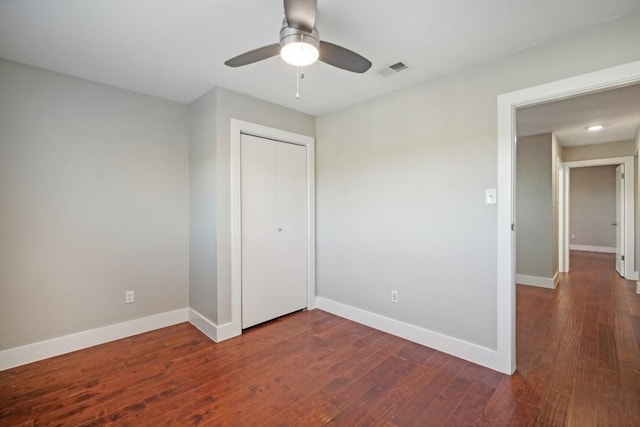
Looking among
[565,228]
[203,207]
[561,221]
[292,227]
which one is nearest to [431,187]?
[292,227]

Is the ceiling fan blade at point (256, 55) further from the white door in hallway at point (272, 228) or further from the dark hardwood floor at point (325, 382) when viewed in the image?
the dark hardwood floor at point (325, 382)

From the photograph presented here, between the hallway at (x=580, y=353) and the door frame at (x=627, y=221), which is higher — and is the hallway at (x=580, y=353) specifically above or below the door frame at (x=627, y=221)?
below

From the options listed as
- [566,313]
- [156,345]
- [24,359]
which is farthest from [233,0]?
[566,313]

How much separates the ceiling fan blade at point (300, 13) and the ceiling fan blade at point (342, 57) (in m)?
0.18

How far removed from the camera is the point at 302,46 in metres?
1.47

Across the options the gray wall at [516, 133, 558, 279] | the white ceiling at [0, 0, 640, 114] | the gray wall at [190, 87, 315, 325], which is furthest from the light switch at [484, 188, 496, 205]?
the gray wall at [516, 133, 558, 279]

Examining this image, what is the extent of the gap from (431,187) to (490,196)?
0.50 meters

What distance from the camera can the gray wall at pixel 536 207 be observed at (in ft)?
14.6

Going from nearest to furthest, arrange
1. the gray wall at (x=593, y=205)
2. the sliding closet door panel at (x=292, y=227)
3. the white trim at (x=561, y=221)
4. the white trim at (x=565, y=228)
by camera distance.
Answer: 1. the sliding closet door panel at (x=292, y=227)
2. the white trim at (x=561, y=221)
3. the white trim at (x=565, y=228)
4. the gray wall at (x=593, y=205)

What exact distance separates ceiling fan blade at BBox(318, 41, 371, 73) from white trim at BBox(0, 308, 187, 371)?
Answer: 9.92ft

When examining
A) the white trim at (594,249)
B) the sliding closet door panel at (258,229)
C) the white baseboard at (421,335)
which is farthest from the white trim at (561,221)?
the sliding closet door panel at (258,229)

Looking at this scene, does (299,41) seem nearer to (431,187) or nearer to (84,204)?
(431,187)

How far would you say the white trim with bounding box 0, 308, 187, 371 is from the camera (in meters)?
2.35

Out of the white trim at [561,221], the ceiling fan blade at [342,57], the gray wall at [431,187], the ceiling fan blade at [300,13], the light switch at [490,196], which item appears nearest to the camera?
the ceiling fan blade at [300,13]
